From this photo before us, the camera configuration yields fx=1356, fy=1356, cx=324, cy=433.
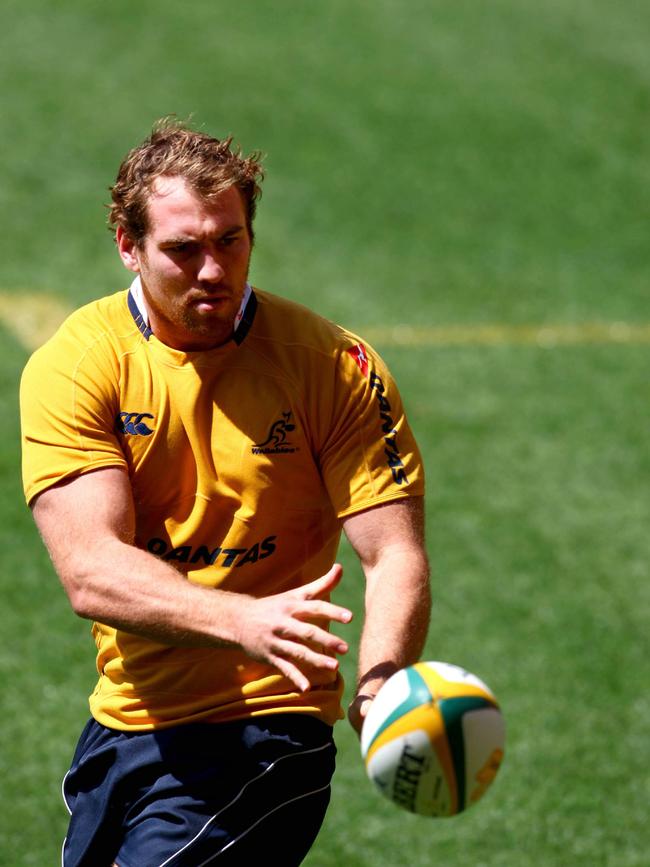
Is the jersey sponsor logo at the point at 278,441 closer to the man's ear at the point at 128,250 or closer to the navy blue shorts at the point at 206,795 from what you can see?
the man's ear at the point at 128,250

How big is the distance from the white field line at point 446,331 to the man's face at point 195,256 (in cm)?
710

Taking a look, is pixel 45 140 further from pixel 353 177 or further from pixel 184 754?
pixel 184 754

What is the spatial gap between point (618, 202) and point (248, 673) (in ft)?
34.5

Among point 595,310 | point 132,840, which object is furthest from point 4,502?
point 595,310

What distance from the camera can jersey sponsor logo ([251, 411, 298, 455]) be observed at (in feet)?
14.9

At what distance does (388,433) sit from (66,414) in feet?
3.58

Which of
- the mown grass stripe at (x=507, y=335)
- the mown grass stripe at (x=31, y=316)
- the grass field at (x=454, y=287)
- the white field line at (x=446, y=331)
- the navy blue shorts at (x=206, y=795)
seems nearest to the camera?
the navy blue shorts at (x=206, y=795)

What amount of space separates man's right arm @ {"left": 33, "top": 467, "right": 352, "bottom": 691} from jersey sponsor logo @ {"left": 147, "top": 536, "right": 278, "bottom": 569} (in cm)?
27

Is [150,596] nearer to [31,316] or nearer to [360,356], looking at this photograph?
[360,356]

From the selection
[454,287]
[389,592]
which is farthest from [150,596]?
[454,287]

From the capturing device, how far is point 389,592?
434cm

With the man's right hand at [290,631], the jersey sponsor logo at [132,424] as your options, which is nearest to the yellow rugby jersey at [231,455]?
the jersey sponsor logo at [132,424]

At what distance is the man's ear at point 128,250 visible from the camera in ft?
15.2

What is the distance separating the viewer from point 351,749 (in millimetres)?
7348
